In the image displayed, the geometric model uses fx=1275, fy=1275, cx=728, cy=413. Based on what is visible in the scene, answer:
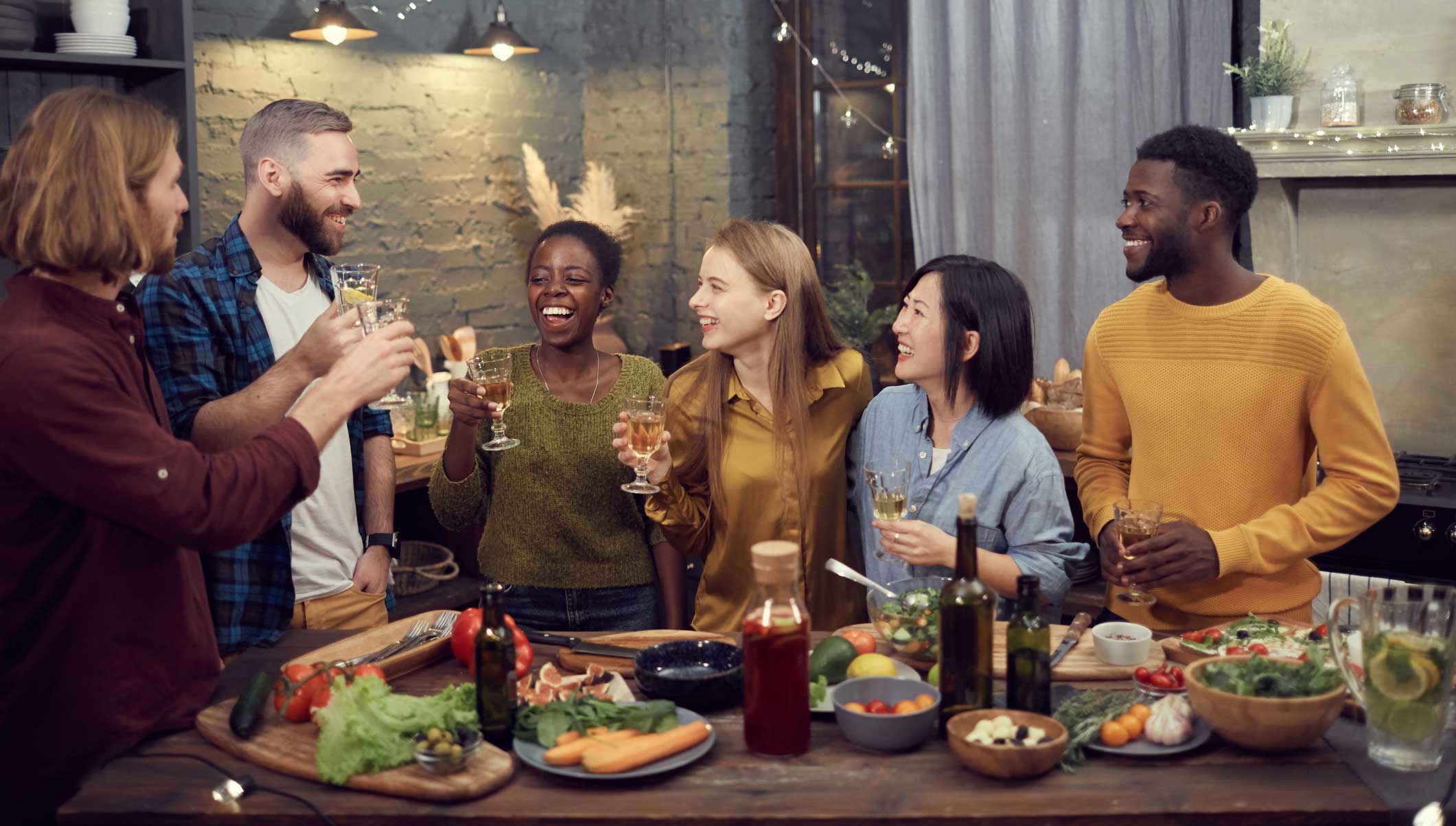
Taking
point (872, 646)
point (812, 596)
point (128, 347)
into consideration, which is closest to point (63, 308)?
point (128, 347)

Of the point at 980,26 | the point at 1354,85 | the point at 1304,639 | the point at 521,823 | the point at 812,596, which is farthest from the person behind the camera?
the point at 980,26

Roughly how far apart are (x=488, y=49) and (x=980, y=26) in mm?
1969

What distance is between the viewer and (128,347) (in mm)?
1793

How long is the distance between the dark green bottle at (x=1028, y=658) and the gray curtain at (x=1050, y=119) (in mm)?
2829

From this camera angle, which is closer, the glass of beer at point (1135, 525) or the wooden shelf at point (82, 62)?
the glass of beer at point (1135, 525)

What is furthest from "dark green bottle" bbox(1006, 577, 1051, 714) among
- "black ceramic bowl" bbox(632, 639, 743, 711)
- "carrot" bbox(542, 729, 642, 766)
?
"carrot" bbox(542, 729, 642, 766)

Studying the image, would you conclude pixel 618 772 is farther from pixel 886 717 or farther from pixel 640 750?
pixel 886 717

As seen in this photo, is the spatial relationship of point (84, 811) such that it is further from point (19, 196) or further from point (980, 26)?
point (980, 26)

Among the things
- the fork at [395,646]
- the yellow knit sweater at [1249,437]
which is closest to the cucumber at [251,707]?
the fork at [395,646]

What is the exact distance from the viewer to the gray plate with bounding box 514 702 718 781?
63.6 inches

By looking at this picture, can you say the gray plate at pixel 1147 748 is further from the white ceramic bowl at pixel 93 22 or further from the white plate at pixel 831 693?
the white ceramic bowl at pixel 93 22

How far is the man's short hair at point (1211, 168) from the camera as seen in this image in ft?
8.45

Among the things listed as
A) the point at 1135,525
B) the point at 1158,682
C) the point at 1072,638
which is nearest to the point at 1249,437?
the point at 1135,525

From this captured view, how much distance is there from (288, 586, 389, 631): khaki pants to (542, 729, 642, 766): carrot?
111 cm
